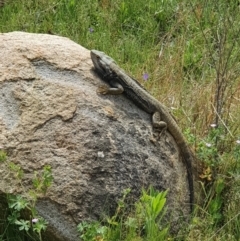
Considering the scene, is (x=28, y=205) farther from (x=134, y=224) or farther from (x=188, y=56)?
(x=188, y=56)

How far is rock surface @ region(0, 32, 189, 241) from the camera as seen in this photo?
13.6ft

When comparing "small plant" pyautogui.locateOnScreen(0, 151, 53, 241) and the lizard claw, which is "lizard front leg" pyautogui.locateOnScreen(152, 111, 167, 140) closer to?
the lizard claw

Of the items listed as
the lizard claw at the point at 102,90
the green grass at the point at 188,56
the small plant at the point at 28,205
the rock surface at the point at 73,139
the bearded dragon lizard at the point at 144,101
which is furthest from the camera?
the green grass at the point at 188,56

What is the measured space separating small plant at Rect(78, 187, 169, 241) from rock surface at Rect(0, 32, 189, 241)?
0.11 meters

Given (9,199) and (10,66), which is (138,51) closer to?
(10,66)

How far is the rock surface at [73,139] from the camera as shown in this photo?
13.6 ft

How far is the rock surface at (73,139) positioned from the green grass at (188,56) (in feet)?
1.02

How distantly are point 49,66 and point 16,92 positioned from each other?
0.34 m

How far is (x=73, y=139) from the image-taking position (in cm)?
428

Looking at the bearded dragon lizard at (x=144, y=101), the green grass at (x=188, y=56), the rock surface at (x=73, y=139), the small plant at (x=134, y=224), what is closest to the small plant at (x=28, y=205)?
the rock surface at (x=73, y=139)

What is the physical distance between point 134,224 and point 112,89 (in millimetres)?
1022

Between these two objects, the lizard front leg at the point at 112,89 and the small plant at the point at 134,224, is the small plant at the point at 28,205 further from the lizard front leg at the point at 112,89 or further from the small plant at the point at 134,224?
the lizard front leg at the point at 112,89

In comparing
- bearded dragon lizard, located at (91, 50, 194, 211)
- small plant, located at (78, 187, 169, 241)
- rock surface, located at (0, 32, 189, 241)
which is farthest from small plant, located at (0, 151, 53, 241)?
bearded dragon lizard, located at (91, 50, 194, 211)

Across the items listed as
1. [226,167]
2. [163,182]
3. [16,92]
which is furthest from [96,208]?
[226,167]
